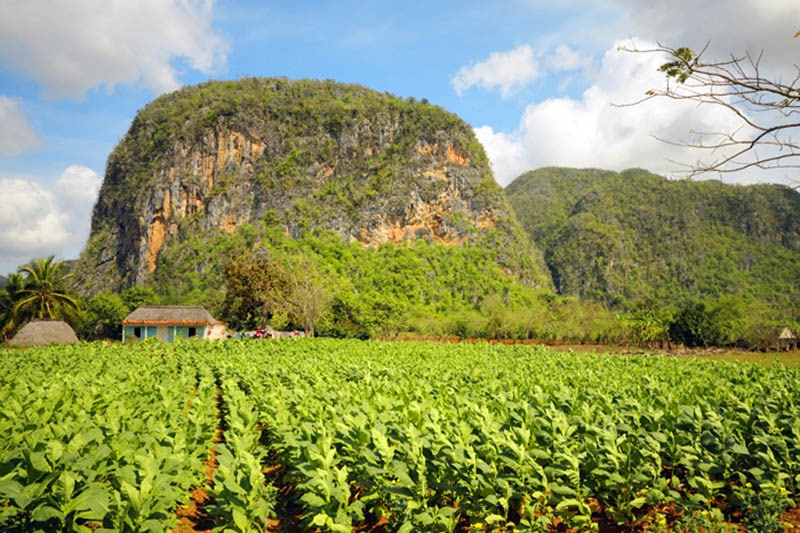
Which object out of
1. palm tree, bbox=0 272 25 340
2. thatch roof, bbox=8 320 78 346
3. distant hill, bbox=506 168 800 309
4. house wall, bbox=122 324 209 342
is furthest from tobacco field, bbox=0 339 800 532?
distant hill, bbox=506 168 800 309

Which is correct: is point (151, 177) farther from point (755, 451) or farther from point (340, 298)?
point (755, 451)

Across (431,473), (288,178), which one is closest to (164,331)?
(431,473)

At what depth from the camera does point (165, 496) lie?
464 centimetres

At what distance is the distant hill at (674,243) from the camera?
102 metres

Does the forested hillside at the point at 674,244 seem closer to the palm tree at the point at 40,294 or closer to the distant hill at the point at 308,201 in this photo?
the distant hill at the point at 308,201

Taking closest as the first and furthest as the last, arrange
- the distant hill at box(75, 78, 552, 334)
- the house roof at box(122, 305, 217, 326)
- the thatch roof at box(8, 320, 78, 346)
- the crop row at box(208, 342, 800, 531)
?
the crop row at box(208, 342, 800, 531) < the thatch roof at box(8, 320, 78, 346) < the house roof at box(122, 305, 217, 326) < the distant hill at box(75, 78, 552, 334)

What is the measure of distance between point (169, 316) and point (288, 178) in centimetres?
5041

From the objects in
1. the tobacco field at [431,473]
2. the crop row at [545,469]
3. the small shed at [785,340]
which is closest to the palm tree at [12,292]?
the tobacco field at [431,473]

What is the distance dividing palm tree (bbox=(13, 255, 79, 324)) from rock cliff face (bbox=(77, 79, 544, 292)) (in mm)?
42193

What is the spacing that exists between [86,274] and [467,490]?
365 feet

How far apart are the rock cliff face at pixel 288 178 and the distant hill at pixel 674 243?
30240 mm

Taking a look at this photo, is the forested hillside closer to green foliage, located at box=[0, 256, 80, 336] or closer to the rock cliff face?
the rock cliff face

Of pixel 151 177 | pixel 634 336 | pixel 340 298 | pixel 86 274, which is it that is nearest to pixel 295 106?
pixel 151 177

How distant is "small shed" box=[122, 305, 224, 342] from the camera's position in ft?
150
